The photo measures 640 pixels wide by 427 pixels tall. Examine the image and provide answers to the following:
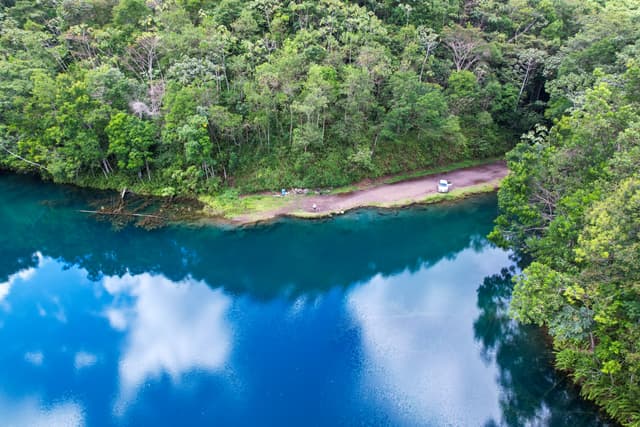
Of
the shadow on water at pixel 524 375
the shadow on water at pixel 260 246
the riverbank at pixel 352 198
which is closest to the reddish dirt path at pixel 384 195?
the riverbank at pixel 352 198

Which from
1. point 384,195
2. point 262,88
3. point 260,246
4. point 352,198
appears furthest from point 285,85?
point 260,246

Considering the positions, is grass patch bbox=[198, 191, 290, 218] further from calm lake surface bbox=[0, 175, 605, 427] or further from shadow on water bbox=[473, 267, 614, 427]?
shadow on water bbox=[473, 267, 614, 427]

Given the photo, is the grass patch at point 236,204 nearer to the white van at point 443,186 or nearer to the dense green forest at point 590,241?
the white van at point 443,186

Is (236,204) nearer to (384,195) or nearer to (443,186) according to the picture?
(384,195)

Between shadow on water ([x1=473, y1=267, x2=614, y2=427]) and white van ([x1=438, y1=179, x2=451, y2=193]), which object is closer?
shadow on water ([x1=473, y1=267, x2=614, y2=427])

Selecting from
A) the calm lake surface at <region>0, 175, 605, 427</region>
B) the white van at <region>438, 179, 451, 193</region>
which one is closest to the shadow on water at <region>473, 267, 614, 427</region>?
the calm lake surface at <region>0, 175, 605, 427</region>

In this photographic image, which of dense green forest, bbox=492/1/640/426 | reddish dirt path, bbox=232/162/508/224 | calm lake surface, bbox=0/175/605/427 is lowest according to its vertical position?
calm lake surface, bbox=0/175/605/427
